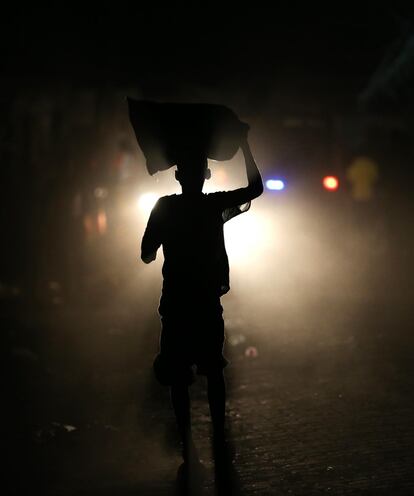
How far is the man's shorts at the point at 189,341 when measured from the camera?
394 centimetres

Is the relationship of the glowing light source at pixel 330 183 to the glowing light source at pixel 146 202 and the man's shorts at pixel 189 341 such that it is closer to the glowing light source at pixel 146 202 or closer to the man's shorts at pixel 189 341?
the glowing light source at pixel 146 202

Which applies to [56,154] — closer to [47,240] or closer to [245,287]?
[47,240]

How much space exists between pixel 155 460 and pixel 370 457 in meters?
1.34

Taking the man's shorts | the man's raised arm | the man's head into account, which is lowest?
the man's shorts

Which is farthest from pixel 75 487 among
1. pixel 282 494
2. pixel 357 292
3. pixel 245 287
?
pixel 245 287

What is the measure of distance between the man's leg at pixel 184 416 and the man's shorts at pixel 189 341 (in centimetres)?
7

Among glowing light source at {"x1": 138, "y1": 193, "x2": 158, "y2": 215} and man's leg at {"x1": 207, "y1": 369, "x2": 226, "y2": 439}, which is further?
glowing light source at {"x1": 138, "y1": 193, "x2": 158, "y2": 215}

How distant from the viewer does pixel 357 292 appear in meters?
11.3

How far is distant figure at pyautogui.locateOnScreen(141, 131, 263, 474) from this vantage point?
395cm

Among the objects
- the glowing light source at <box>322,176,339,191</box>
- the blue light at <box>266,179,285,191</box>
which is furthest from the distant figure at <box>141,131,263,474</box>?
the blue light at <box>266,179,285,191</box>

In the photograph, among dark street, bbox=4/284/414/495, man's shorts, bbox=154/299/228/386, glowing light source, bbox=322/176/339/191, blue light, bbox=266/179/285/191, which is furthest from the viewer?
blue light, bbox=266/179/285/191

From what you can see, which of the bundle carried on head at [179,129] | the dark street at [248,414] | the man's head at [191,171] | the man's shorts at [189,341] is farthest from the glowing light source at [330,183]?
the man's shorts at [189,341]

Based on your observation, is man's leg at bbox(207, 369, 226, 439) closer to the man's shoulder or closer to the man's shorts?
the man's shorts

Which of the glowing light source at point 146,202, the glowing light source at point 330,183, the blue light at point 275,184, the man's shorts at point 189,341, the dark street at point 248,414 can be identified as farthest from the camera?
the glowing light source at point 146,202
